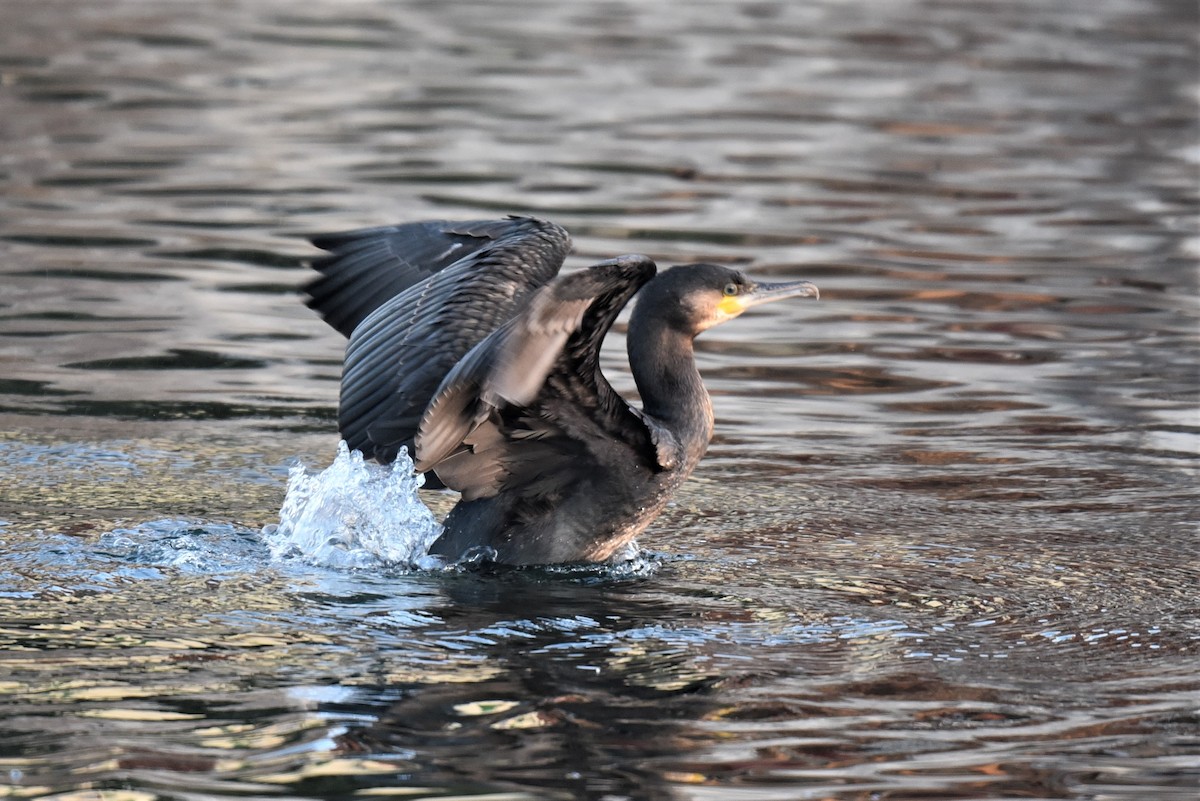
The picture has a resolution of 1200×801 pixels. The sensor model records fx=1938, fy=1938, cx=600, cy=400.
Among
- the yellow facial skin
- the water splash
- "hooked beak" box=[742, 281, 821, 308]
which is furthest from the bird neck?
the water splash

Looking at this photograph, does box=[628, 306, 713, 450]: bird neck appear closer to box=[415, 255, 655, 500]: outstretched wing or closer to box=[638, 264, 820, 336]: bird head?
box=[638, 264, 820, 336]: bird head

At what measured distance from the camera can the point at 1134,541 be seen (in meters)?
7.30

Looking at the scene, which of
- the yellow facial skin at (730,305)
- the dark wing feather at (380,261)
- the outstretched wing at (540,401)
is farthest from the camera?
the dark wing feather at (380,261)

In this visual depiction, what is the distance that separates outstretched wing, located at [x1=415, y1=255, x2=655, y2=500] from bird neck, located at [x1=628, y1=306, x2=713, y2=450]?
0.24m

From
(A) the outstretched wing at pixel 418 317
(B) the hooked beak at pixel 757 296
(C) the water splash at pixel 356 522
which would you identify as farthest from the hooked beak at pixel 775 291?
(C) the water splash at pixel 356 522

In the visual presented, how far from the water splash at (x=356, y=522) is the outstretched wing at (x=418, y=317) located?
0.11 m

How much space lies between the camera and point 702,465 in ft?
28.0

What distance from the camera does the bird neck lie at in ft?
23.0

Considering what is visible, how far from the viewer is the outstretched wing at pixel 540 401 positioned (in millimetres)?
5668

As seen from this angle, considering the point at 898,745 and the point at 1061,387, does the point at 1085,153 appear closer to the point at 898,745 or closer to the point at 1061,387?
the point at 1061,387

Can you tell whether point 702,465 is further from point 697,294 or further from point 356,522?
point 356,522

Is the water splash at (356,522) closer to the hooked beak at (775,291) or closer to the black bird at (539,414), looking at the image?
the black bird at (539,414)

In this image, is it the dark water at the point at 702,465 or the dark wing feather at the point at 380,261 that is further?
the dark wing feather at the point at 380,261

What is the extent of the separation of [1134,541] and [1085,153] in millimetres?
10665
